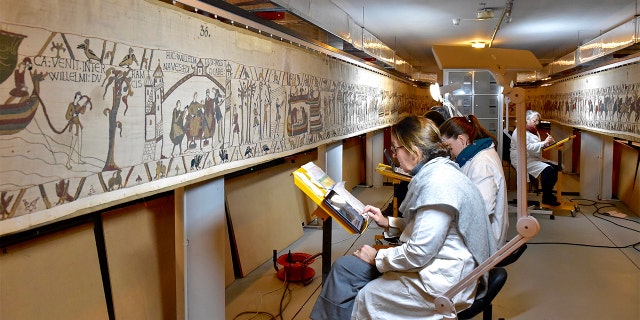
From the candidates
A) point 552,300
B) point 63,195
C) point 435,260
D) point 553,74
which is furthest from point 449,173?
point 553,74

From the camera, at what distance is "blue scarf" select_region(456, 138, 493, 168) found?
3.82 m

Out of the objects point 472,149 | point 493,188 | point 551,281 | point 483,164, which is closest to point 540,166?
point 551,281

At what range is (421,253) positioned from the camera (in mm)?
2357

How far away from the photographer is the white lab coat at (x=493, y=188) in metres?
3.38

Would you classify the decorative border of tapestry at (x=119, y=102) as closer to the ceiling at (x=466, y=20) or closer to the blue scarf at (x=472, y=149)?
the ceiling at (x=466, y=20)

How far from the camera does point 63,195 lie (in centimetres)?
203

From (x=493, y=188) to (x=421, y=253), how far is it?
1.31 meters

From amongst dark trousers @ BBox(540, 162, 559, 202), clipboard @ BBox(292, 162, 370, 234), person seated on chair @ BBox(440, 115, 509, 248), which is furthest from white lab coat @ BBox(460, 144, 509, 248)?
dark trousers @ BBox(540, 162, 559, 202)

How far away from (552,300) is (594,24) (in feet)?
19.1

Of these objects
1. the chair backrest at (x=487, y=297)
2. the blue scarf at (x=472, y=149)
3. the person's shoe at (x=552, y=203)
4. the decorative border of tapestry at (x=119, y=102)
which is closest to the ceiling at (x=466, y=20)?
the decorative border of tapestry at (x=119, y=102)

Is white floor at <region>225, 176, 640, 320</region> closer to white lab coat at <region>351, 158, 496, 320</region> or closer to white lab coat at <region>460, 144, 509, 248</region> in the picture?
white lab coat at <region>460, 144, 509, 248</region>

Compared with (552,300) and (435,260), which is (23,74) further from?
(552,300)

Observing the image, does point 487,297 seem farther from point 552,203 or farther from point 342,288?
point 552,203

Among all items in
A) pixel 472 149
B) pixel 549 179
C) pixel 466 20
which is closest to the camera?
pixel 472 149
